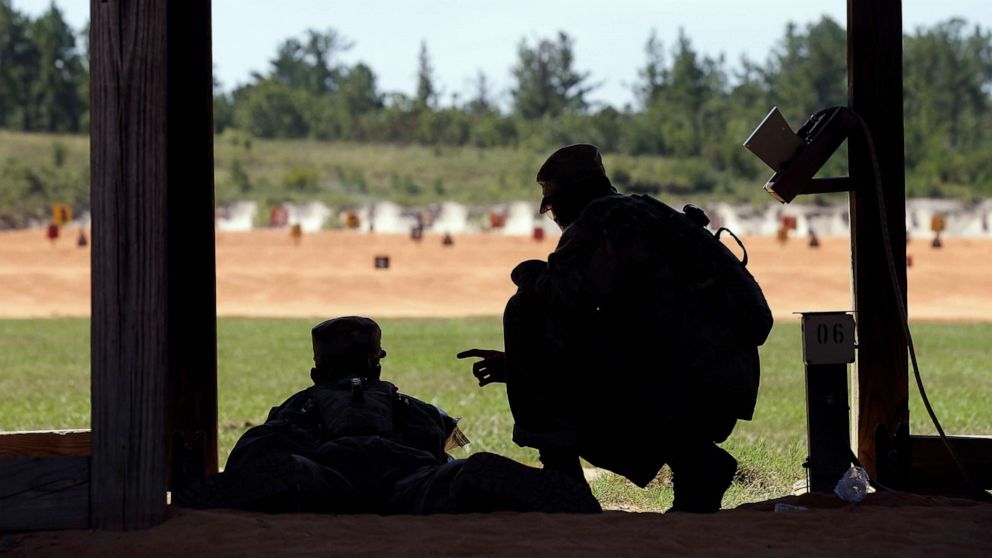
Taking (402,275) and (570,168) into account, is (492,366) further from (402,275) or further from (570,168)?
(402,275)

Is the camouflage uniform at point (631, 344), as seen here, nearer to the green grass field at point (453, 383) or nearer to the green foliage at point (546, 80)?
the green grass field at point (453, 383)

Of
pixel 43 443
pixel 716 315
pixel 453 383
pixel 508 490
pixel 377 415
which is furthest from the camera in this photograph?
pixel 453 383

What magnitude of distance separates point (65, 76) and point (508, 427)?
4033cm

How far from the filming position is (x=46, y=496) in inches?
141

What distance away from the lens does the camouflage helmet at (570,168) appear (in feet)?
15.2

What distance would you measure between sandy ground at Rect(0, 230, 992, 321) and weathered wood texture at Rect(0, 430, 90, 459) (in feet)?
59.9

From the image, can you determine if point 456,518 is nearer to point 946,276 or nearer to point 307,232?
point 946,276

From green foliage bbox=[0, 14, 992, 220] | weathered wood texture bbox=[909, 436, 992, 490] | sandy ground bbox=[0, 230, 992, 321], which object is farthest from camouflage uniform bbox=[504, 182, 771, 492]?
green foliage bbox=[0, 14, 992, 220]

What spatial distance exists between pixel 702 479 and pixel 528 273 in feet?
2.98

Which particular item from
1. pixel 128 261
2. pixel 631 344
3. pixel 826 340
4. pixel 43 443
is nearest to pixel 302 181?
pixel 43 443

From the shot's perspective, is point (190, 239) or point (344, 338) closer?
point (344, 338)

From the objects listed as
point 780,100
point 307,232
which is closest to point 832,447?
point 307,232

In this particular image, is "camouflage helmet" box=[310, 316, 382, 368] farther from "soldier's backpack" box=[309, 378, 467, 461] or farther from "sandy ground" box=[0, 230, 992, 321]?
"sandy ground" box=[0, 230, 992, 321]

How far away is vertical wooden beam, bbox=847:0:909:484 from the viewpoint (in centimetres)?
518
